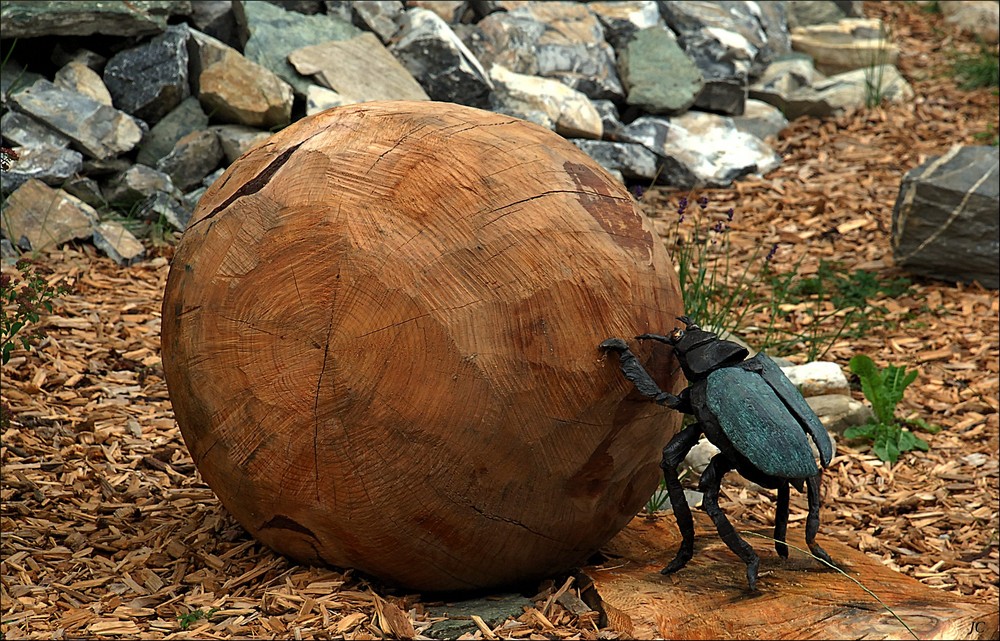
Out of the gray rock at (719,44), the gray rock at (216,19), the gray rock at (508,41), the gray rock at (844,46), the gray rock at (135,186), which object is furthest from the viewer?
the gray rock at (844,46)

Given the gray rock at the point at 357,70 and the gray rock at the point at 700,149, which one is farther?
the gray rock at the point at 700,149

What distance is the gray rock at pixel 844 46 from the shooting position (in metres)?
9.55

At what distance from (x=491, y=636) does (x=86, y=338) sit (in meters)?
2.85

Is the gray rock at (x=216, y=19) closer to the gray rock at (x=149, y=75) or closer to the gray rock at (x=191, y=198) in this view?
the gray rock at (x=149, y=75)

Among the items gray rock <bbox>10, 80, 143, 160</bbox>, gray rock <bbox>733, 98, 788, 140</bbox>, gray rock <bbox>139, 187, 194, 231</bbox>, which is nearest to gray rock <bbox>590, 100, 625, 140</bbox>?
gray rock <bbox>733, 98, 788, 140</bbox>

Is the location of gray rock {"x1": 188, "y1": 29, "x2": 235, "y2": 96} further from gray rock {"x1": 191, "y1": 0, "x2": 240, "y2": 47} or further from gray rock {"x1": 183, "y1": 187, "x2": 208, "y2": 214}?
gray rock {"x1": 183, "y1": 187, "x2": 208, "y2": 214}

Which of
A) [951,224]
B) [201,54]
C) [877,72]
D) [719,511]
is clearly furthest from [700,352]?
[877,72]

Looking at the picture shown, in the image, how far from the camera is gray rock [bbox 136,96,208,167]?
20.3 feet

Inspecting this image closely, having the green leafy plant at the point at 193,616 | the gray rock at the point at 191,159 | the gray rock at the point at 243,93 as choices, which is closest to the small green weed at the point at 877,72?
the gray rock at the point at 243,93

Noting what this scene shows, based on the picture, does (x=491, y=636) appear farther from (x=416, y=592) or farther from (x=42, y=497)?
(x=42, y=497)

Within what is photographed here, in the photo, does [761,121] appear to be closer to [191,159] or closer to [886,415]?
[886,415]

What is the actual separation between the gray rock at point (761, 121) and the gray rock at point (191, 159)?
4058 mm

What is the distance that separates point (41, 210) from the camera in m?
5.61

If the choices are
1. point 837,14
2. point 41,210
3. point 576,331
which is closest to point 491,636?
point 576,331
